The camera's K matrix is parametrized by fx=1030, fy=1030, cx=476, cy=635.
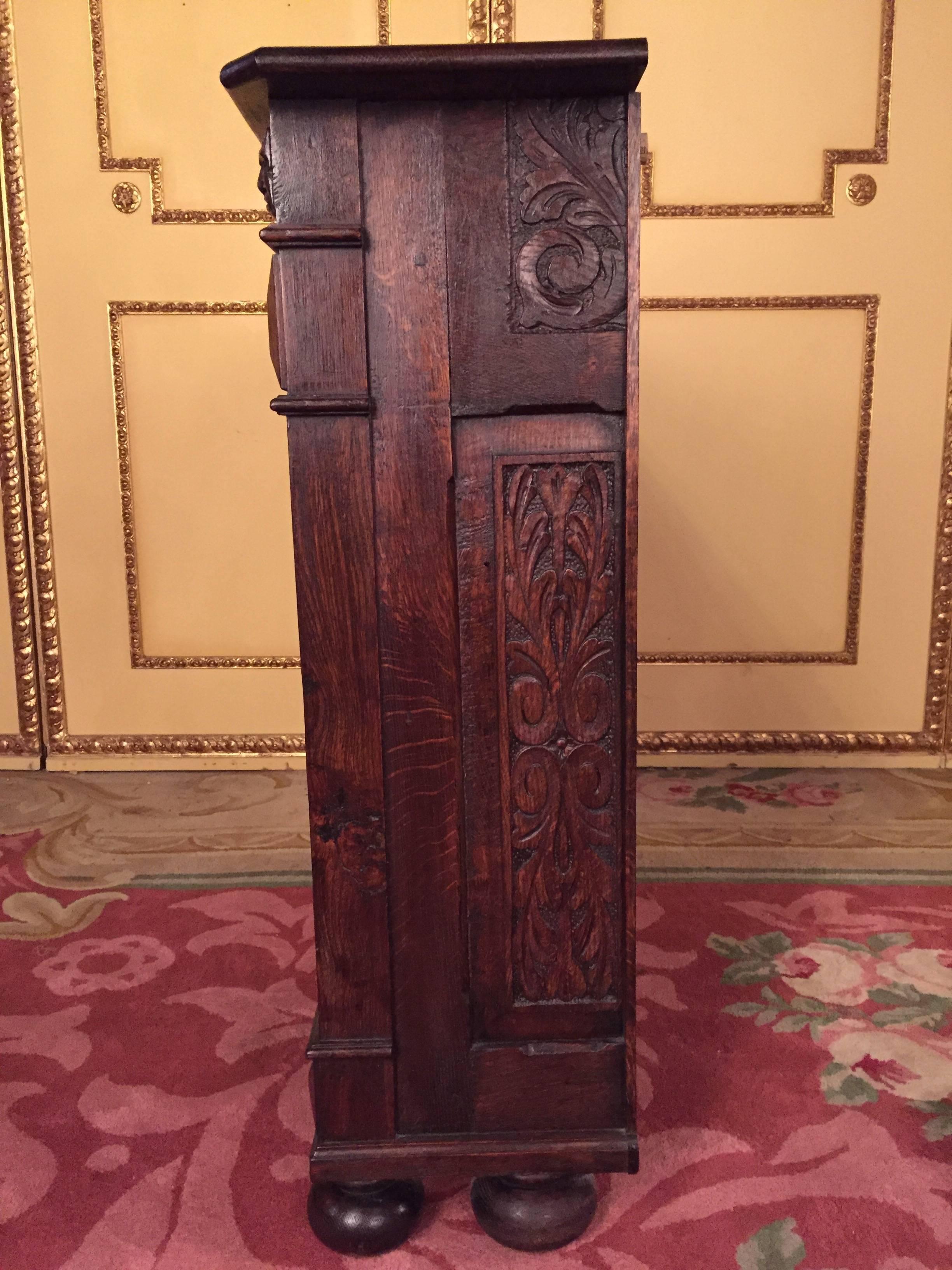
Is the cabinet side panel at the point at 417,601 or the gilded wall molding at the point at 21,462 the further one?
the gilded wall molding at the point at 21,462

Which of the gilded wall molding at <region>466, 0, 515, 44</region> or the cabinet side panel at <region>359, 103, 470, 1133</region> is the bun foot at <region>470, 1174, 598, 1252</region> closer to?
the cabinet side panel at <region>359, 103, 470, 1133</region>

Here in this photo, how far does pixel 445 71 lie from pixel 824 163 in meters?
1.85

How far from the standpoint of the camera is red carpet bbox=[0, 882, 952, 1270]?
100 cm

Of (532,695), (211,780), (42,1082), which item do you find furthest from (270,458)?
(532,695)

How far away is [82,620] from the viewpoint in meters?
2.54

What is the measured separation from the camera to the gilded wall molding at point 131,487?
2410mm

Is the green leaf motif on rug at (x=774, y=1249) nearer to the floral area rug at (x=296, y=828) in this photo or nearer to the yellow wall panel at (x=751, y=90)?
the floral area rug at (x=296, y=828)

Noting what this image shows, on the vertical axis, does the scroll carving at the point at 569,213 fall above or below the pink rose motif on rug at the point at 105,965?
above

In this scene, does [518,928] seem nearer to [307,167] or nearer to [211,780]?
[307,167]

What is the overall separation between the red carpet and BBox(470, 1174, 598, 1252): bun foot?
2 centimetres

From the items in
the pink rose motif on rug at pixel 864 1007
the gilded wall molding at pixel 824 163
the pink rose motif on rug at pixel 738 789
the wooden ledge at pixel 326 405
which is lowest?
the pink rose motif on rug at pixel 738 789

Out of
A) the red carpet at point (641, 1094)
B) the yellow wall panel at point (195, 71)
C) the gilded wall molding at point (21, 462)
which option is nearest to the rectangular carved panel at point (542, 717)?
the red carpet at point (641, 1094)

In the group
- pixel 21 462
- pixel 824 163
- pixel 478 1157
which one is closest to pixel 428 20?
pixel 824 163

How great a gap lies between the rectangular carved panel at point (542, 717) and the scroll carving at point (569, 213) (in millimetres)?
90
